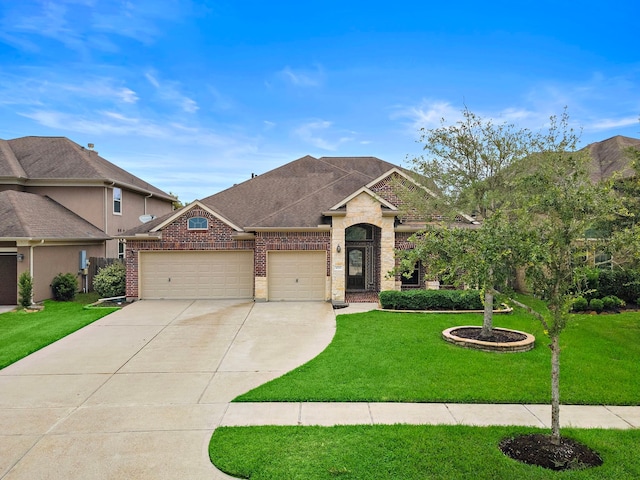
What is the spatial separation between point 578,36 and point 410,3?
21.4 feet

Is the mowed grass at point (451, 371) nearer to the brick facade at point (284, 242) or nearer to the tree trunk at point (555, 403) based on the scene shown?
the tree trunk at point (555, 403)

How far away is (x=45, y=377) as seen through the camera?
849 cm

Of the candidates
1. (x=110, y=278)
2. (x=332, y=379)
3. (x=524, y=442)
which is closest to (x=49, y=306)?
(x=110, y=278)

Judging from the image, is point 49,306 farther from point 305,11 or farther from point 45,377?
point 305,11

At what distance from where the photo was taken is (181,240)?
55.9 feet

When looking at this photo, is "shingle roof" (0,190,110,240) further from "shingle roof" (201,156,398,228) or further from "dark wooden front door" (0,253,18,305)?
"shingle roof" (201,156,398,228)

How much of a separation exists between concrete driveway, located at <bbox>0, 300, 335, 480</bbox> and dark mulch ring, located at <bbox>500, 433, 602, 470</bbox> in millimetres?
3768

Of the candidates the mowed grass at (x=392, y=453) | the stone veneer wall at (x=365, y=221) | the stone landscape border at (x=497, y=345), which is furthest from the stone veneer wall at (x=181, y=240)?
the mowed grass at (x=392, y=453)

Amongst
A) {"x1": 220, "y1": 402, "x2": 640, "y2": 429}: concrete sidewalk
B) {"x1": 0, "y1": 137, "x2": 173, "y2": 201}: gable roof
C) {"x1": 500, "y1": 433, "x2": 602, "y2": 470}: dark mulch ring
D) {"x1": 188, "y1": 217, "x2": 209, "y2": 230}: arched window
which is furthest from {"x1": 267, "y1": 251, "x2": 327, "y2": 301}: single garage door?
{"x1": 500, "y1": 433, "x2": 602, "y2": 470}: dark mulch ring

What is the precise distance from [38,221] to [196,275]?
285 inches

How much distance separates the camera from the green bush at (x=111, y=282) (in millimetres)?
17172

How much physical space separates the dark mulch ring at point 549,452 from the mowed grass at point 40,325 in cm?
1034

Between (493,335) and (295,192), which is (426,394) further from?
(295,192)

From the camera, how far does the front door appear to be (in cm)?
1848
